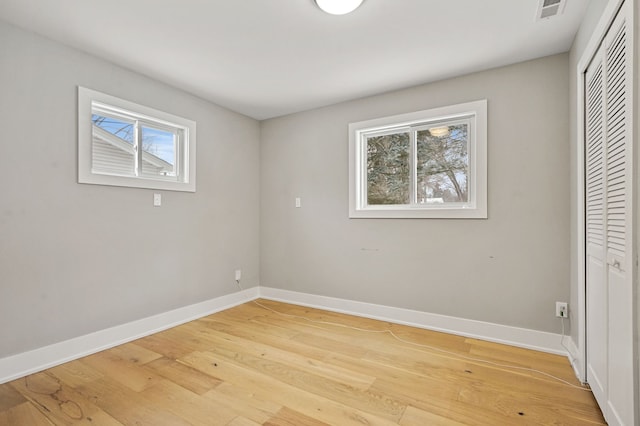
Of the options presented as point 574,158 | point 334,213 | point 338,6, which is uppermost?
point 338,6

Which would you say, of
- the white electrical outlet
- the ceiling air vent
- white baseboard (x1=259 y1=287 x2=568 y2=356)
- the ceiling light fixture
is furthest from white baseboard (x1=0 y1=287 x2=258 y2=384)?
the ceiling air vent

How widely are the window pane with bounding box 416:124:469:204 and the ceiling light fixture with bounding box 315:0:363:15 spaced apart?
1549mm

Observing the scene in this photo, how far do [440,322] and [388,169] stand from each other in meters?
1.61

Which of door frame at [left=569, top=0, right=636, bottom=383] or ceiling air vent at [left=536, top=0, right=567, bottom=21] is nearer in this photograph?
ceiling air vent at [left=536, top=0, right=567, bottom=21]

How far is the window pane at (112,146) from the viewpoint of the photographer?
8.45 ft

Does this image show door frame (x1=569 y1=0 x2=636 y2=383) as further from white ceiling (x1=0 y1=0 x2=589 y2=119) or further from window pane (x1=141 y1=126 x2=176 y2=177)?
window pane (x1=141 y1=126 x2=176 y2=177)

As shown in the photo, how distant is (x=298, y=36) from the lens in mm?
2242

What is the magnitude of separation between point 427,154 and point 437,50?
983 mm

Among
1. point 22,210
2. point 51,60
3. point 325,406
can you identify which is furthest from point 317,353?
point 51,60

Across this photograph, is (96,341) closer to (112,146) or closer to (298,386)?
(112,146)

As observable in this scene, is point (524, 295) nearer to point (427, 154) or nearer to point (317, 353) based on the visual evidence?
point (427, 154)

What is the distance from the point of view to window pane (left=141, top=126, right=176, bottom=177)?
296 cm

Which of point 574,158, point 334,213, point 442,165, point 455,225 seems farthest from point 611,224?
point 334,213

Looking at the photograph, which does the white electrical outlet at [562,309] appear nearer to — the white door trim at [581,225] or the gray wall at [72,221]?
the white door trim at [581,225]
